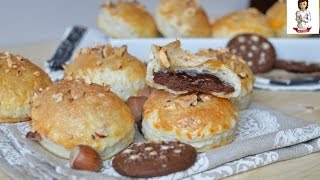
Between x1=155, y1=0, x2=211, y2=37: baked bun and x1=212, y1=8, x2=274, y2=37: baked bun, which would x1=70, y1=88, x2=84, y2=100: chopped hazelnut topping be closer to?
x1=155, y1=0, x2=211, y2=37: baked bun

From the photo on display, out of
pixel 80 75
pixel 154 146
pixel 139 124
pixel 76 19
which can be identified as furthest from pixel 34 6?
pixel 154 146

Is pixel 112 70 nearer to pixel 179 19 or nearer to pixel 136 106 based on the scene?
pixel 136 106

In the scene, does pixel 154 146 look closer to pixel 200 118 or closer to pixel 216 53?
pixel 200 118

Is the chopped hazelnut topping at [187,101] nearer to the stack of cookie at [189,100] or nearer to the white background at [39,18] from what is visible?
the stack of cookie at [189,100]

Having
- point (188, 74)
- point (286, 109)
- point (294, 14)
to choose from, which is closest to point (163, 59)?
point (188, 74)

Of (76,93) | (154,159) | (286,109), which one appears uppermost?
(76,93)

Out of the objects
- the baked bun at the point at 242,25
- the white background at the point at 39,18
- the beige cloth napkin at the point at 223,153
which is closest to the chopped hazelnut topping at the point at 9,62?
the beige cloth napkin at the point at 223,153

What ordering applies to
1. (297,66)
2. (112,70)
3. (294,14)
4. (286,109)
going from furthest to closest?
(297,66)
(294,14)
(286,109)
(112,70)

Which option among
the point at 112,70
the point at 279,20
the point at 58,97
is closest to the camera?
the point at 58,97

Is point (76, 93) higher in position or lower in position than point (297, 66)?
higher
